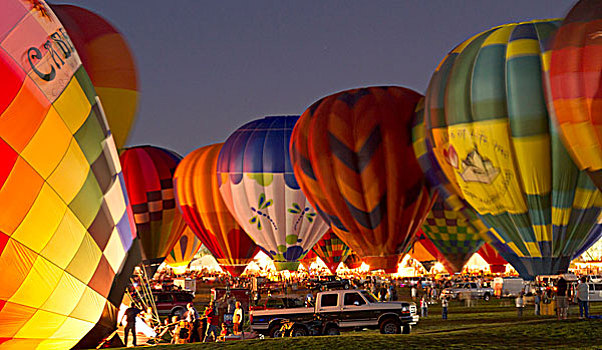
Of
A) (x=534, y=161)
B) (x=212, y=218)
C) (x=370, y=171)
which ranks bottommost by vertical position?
(x=212, y=218)

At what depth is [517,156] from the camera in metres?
28.0

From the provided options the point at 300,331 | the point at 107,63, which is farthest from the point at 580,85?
the point at 107,63

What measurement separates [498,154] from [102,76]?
14.4 meters

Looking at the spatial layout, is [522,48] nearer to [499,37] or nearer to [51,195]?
[499,37]

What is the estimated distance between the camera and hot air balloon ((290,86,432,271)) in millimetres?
35625

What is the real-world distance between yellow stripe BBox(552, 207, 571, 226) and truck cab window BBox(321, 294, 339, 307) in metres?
10.7

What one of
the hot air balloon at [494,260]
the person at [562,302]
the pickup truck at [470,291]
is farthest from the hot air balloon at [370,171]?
the hot air balloon at [494,260]

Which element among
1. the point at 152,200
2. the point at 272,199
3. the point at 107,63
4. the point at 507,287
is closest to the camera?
the point at 107,63

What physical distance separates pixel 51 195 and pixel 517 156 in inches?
760

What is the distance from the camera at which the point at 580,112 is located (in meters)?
25.2

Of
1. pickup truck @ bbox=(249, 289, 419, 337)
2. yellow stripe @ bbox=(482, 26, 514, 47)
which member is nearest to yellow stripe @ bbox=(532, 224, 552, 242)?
yellow stripe @ bbox=(482, 26, 514, 47)

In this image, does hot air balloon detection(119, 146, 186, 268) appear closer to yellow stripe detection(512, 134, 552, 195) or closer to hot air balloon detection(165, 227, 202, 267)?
hot air balloon detection(165, 227, 202, 267)

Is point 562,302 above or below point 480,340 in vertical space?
above

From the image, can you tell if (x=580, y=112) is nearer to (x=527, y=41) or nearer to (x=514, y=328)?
(x=527, y=41)
